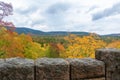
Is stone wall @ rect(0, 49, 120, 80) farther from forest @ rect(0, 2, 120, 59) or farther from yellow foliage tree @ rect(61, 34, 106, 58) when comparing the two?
yellow foliage tree @ rect(61, 34, 106, 58)

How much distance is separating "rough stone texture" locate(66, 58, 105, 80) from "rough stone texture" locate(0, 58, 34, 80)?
566 millimetres

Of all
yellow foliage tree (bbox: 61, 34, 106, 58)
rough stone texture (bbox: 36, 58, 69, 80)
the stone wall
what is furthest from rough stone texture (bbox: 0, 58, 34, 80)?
yellow foliage tree (bbox: 61, 34, 106, 58)

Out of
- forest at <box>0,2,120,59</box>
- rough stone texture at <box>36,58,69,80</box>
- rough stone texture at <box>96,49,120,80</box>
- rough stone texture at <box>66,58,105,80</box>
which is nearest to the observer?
rough stone texture at <box>36,58,69,80</box>

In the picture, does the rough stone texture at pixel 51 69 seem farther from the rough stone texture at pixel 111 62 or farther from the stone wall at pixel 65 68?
the rough stone texture at pixel 111 62

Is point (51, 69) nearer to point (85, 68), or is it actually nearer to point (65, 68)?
point (65, 68)

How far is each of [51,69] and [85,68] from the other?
485 millimetres

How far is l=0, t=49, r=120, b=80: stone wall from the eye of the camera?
348 cm

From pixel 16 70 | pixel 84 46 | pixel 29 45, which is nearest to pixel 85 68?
pixel 16 70

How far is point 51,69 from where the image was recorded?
3604mm

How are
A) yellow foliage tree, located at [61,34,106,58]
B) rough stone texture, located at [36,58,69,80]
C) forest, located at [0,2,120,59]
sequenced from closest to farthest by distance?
rough stone texture, located at [36,58,69,80] < forest, located at [0,2,120,59] < yellow foliage tree, located at [61,34,106,58]

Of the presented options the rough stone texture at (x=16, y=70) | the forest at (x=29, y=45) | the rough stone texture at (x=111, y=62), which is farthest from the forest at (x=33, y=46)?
the rough stone texture at (x=16, y=70)

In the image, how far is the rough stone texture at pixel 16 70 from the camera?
11.3 ft

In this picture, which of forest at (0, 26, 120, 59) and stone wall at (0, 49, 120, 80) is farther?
forest at (0, 26, 120, 59)

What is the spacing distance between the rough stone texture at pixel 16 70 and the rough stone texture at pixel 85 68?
0.57 meters
